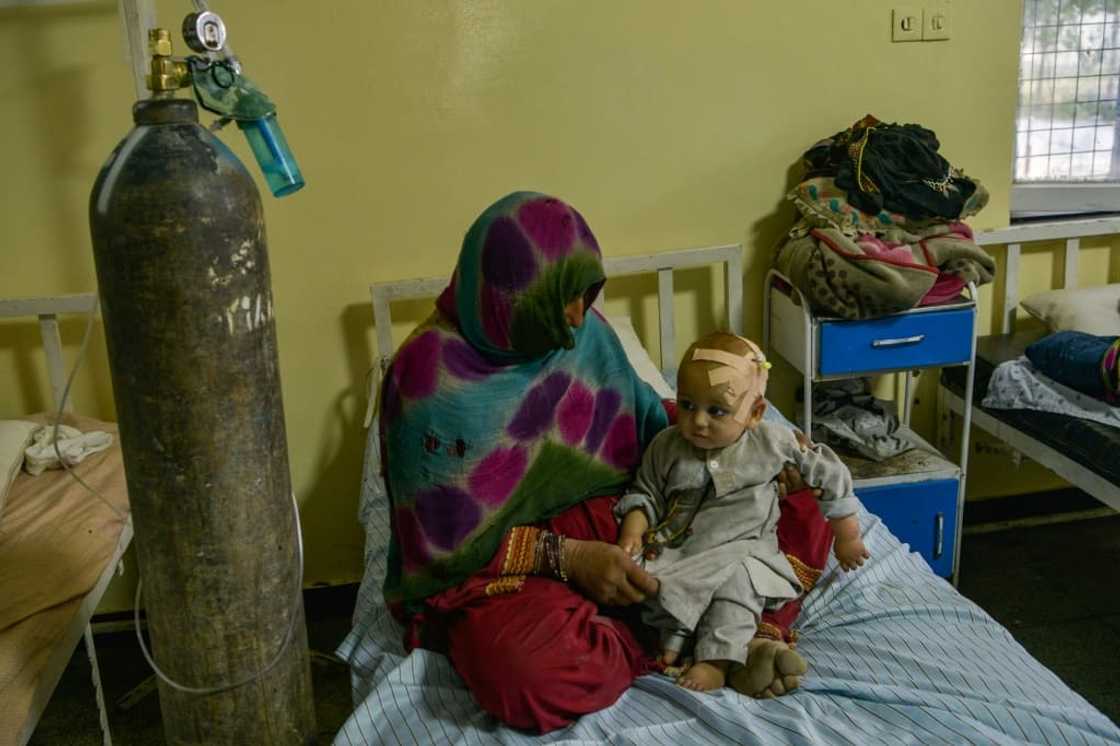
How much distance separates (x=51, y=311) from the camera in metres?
2.55

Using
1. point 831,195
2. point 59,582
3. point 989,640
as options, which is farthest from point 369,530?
point 831,195

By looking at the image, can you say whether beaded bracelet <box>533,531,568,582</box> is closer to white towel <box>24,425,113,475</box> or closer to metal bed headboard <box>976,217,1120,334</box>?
white towel <box>24,425,113,475</box>

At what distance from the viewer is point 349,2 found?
8.38 ft

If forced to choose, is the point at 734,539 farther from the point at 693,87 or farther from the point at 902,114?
the point at 902,114

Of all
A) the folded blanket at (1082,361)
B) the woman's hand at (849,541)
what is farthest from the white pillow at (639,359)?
the folded blanket at (1082,361)

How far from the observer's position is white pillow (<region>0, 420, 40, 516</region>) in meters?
2.20

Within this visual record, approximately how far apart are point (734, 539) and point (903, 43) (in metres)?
1.72

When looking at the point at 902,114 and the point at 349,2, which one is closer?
the point at 349,2

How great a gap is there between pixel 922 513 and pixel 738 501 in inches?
46.3

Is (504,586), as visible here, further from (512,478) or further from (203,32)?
(203,32)

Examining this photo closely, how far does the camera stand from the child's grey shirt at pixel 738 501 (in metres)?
1.67

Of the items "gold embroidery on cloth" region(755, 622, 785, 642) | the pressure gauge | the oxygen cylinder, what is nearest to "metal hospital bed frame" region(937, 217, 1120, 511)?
"gold embroidery on cloth" region(755, 622, 785, 642)

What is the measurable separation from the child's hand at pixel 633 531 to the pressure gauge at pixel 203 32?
0.94 meters

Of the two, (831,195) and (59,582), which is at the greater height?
(831,195)
